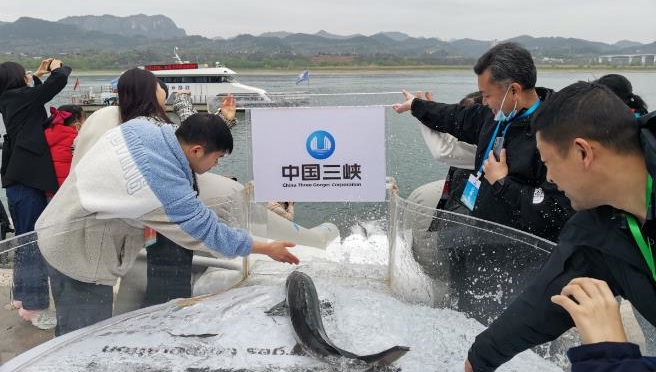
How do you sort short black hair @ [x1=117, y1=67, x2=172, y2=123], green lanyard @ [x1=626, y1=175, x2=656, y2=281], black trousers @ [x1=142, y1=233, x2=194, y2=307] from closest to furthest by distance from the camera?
green lanyard @ [x1=626, y1=175, x2=656, y2=281] < black trousers @ [x1=142, y1=233, x2=194, y2=307] < short black hair @ [x1=117, y1=67, x2=172, y2=123]

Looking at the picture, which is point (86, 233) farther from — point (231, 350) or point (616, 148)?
point (616, 148)

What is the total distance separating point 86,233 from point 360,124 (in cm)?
181

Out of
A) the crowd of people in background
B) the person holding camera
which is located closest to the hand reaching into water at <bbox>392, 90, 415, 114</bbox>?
the crowd of people in background

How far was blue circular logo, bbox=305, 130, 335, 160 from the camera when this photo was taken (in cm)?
354

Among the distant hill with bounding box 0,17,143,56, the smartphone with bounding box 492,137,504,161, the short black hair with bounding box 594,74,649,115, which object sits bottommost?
the smartphone with bounding box 492,137,504,161

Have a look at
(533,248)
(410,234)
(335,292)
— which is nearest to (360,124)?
(410,234)

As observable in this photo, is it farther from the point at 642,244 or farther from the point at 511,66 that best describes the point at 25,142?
the point at 642,244

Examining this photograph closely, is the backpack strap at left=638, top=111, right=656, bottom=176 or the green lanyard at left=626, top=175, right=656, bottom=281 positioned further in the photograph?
the green lanyard at left=626, top=175, right=656, bottom=281

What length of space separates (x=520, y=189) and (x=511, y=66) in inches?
25.9

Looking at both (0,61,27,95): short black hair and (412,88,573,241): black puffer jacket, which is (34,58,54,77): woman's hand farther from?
(412,88,573,241): black puffer jacket

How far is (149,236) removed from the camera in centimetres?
276

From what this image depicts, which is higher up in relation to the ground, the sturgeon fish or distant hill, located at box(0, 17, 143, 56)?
distant hill, located at box(0, 17, 143, 56)

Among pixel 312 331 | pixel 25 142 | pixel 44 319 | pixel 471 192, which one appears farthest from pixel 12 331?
pixel 471 192

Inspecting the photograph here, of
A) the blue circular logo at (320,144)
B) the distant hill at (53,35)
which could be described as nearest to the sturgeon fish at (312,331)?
the blue circular logo at (320,144)
